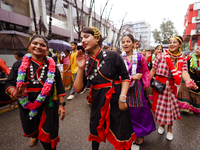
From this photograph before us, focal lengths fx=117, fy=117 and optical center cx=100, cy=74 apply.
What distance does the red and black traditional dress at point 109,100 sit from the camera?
→ 1444 mm

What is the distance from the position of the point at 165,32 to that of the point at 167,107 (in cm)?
2739

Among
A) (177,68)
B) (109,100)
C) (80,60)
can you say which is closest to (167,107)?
(177,68)

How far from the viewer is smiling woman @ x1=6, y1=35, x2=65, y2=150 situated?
1.61 meters

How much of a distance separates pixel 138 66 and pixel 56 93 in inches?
57.5

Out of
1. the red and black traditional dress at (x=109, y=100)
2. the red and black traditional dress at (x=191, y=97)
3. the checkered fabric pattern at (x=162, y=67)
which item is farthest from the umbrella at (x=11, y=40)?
the red and black traditional dress at (x=191, y=97)

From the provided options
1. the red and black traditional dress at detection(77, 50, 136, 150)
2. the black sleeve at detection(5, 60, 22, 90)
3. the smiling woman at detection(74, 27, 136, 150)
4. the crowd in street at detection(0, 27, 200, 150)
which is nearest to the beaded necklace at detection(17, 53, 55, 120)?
the crowd in street at detection(0, 27, 200, 150)

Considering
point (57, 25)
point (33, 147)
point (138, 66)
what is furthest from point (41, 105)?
point (57, 25)

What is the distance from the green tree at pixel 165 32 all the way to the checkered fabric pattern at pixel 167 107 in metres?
26.2

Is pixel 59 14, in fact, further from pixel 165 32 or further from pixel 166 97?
pixel 165 32

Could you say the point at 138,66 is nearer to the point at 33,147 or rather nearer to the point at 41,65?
the point at 41,65

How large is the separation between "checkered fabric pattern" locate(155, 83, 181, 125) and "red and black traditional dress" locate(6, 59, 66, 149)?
1923 mm

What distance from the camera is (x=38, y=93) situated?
5.40 ft

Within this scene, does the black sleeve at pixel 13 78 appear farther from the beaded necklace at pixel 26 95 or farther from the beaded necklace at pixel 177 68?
the beaded necklace at pixel 177 68

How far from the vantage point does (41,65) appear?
1.72m
